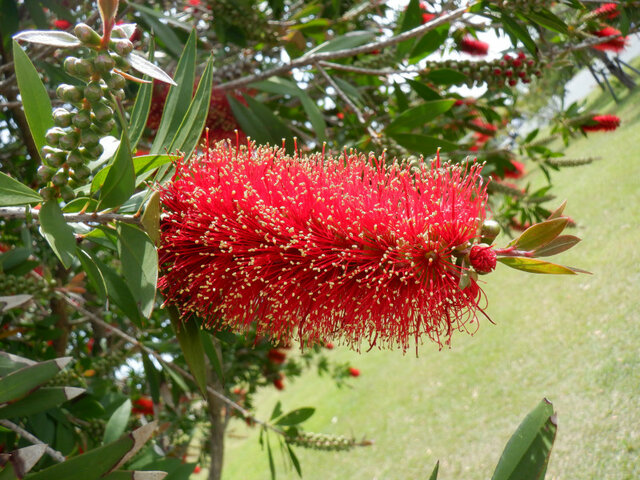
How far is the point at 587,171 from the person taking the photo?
31.8 ft

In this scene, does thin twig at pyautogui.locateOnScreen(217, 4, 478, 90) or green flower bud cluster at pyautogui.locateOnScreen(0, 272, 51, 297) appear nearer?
green flower bud cluster at pyautogui.locateOnScreen(0, 272, 51, 297)

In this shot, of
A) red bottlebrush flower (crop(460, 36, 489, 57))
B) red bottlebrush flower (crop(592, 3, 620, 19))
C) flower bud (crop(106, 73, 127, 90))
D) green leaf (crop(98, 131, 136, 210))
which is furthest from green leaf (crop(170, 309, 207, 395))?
red bottlebrush flower (crop(460, 36, 489, 57))

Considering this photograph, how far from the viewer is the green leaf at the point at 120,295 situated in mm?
1203

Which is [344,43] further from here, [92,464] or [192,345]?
[92,464]

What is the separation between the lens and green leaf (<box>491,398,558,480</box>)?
3.01 feet

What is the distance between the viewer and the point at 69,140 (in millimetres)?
883

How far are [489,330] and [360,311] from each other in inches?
246

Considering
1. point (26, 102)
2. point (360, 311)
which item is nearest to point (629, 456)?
point (360, 311)

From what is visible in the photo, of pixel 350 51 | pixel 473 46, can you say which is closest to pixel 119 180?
pixel 350 51

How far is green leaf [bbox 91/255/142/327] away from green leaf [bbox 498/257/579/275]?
0.76 meters

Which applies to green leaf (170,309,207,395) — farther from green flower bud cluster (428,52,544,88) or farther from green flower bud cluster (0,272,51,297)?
green flower bud cluster (428,52,544,88)

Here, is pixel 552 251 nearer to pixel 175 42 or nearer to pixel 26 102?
pixel 26 102

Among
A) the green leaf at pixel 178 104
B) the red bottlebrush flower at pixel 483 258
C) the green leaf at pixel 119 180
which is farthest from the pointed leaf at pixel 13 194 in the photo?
the red bottlebrush flower at pixel 483 258

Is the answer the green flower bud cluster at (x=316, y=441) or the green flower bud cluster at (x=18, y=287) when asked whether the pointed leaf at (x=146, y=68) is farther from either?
the green flower bud cluster at (x=316, y=441)
